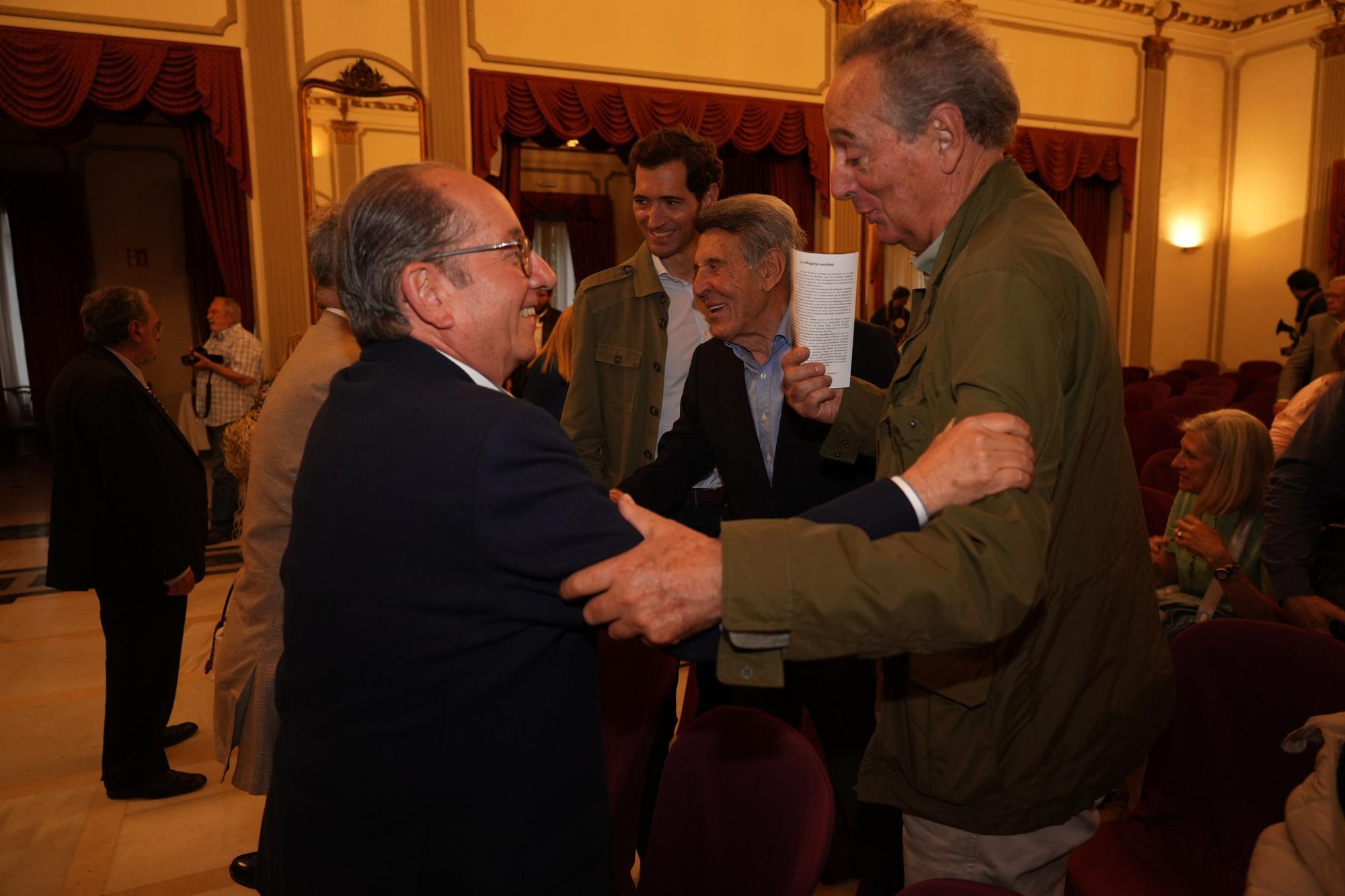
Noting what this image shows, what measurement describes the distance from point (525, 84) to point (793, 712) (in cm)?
661

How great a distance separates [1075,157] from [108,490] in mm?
9945

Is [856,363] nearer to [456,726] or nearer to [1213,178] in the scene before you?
[456,726]

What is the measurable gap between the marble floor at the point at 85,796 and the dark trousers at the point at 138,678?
15 centimetres

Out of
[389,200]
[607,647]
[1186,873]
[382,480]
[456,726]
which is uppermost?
[389,200]

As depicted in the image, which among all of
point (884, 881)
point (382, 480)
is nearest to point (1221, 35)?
point (884, 881)

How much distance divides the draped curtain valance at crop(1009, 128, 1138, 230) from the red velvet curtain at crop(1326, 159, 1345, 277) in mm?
2066

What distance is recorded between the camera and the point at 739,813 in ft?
4.71

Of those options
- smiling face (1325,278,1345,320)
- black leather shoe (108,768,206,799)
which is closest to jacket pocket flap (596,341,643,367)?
black leather shoe (108,768,206,799)

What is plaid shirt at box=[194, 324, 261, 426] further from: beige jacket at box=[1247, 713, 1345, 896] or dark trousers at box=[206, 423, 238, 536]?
beige jacket at box=[1247, 713, 1345, 896]

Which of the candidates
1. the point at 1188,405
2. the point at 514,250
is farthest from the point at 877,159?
the point at 1188,405

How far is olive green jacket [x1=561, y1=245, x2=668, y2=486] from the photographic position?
110 inches

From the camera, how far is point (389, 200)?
1.23 meters

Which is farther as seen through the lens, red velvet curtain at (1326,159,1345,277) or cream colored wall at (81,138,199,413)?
cream colored wall at (81,138,199,413)

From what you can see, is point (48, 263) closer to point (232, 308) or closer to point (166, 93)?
point (166, 93)
